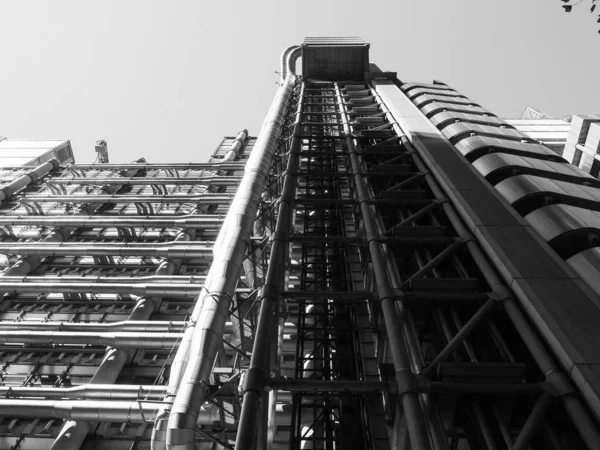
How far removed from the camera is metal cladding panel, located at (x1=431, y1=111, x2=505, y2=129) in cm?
2758

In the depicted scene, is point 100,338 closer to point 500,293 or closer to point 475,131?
point 500,293

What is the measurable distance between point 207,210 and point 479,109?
20.2 m

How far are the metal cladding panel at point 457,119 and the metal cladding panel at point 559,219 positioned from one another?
12615 millimetres

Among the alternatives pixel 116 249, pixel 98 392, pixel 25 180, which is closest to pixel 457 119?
pixel 116 249

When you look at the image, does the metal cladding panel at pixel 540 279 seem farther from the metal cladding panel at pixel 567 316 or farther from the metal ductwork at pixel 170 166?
the metal ductwork at pixel 170 166

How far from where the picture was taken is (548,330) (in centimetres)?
1053

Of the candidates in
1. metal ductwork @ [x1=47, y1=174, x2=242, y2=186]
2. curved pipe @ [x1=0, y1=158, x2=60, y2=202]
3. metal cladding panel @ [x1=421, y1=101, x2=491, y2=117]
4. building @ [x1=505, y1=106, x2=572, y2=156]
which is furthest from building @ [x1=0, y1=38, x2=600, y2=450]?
building @ [x1=505, y1=106, x2=572, y2=156]

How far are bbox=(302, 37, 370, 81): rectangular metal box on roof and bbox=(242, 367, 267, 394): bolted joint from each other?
42.9 m

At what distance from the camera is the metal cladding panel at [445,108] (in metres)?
30.5

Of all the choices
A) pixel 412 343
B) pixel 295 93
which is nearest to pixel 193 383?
pixel 412 343

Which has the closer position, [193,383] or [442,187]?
[193,383]

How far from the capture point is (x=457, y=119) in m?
27.4

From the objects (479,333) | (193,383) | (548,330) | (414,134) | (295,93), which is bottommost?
(193,383)

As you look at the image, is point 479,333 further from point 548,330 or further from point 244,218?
point 244,218
